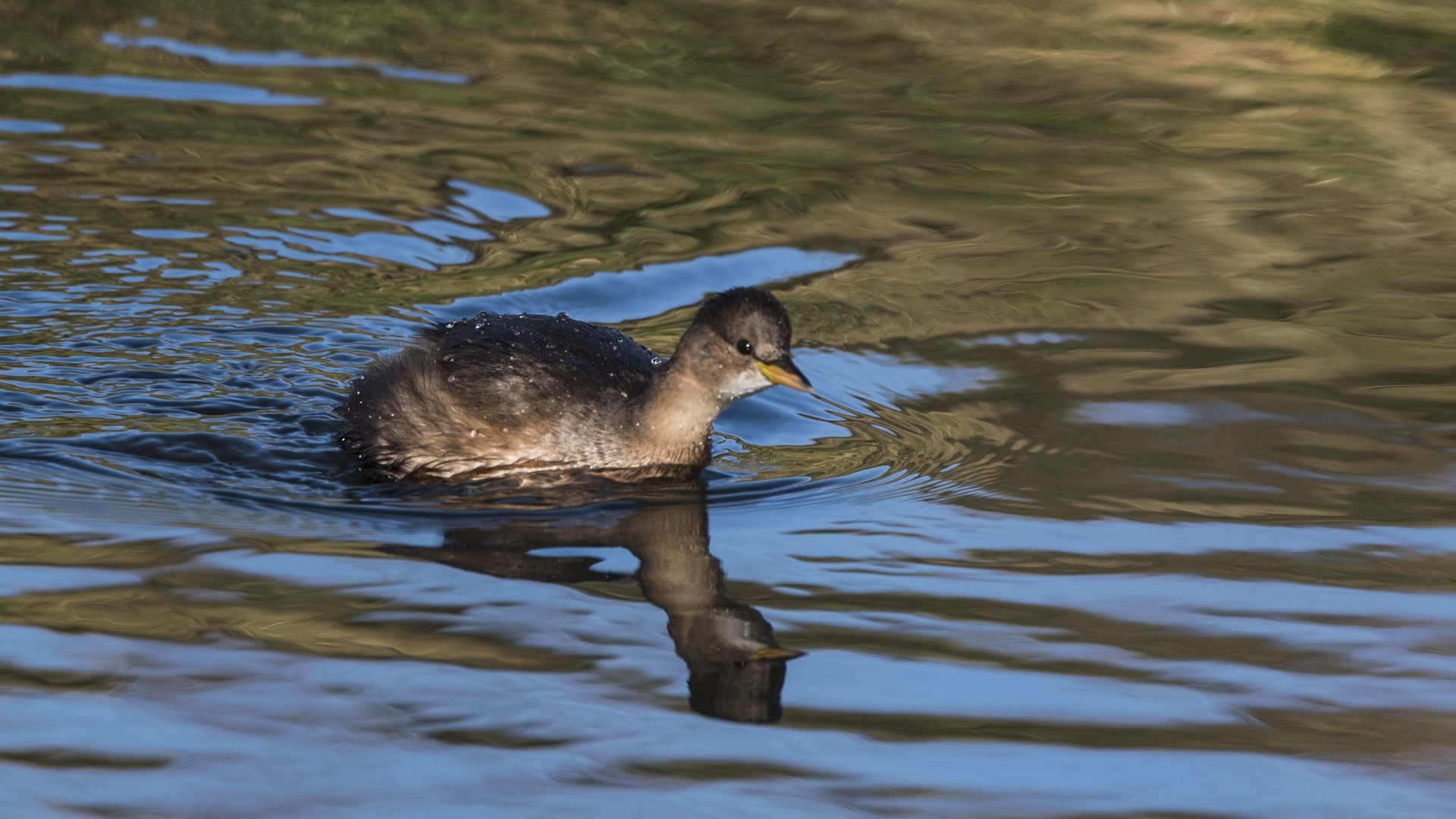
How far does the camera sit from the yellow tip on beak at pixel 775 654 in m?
5.40

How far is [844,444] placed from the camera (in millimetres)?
7809

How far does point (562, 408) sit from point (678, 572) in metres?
1.49

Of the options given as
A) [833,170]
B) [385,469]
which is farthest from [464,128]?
[385,469]

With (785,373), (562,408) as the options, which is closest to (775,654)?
(785,373)

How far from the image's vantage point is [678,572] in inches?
243

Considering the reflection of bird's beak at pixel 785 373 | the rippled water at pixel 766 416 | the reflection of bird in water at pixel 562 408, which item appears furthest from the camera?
the reflection of bird in water at pixel 562 408

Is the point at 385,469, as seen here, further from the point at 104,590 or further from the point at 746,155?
the point at 746,155

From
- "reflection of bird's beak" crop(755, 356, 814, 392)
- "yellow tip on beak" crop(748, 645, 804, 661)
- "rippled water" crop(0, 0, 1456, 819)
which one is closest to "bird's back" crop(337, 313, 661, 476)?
"rippled water" crop(0, 0, 1456, 819)

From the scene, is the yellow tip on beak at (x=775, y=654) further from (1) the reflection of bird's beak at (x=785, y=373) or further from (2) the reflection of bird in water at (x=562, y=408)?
(2) the reflection of bird in water at (x=562, y=408)

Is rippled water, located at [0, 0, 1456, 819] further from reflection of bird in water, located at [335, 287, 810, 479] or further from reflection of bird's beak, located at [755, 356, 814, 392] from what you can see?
reflection of bird's beak, located at [755, 356, 814, 392]

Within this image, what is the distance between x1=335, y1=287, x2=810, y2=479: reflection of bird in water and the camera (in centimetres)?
729

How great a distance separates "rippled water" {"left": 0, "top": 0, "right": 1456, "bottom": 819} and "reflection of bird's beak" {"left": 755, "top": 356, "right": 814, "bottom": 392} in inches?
17.5

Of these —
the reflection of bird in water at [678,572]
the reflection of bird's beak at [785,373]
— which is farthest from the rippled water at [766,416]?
the reflection of bird's beak at [785,373]

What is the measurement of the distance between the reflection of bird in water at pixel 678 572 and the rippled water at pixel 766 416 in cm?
2
